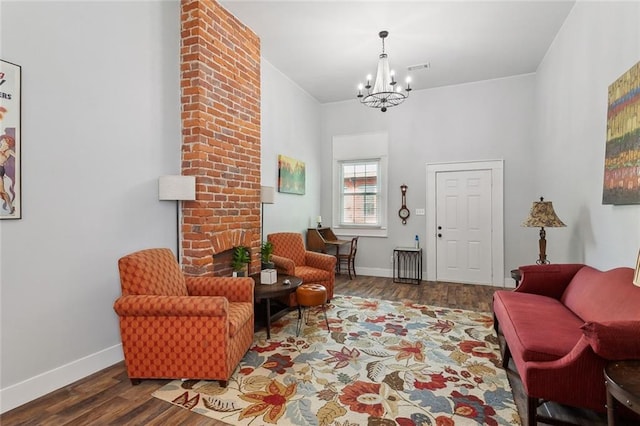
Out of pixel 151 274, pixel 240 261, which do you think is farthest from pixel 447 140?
pixel 151 274

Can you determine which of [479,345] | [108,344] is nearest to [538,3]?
[479,345]

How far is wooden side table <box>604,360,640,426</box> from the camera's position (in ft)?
3.98

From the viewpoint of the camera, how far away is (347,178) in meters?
6.65

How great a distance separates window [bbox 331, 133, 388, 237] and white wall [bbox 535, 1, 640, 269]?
267cm

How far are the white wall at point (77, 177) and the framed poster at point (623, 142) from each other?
390 cm

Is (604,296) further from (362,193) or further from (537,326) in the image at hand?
(362,193)

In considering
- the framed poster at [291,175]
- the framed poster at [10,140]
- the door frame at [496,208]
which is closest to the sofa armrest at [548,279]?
the door frame at [496,208]

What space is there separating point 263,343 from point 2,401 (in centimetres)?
183

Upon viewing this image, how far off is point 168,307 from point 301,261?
2.70m

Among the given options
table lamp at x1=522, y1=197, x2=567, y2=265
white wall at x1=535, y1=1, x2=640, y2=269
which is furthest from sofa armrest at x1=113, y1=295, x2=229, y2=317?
table lamp at x1=522, y1=197, x2=567, y2=265

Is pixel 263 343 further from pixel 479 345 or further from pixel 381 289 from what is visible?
pixel 381 289

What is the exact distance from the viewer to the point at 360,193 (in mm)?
6504

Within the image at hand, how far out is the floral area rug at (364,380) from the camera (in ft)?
6.68

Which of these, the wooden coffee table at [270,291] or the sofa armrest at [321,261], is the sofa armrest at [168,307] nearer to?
the wooden coffee table at [270,291]
